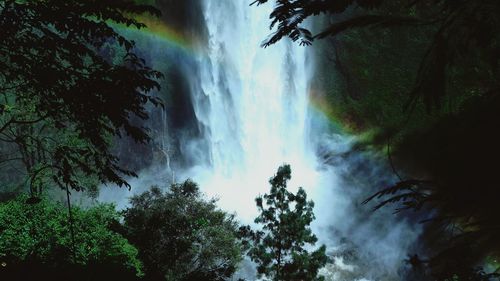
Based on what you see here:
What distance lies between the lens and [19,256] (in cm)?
1014

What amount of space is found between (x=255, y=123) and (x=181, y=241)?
1707 centimetres

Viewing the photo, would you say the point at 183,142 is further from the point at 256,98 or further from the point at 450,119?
the point at 450,119

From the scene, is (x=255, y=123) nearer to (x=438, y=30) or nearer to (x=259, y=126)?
(x=259, y=126)

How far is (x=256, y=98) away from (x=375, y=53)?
29.1ft

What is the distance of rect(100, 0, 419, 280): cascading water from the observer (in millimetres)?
27391

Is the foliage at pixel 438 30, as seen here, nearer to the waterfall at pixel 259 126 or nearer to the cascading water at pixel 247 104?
the waterfall at pixel 259 126

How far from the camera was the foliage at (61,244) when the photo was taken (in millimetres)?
9793

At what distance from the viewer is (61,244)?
34.1ft

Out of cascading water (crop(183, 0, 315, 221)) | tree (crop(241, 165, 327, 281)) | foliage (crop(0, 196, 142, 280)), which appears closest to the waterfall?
cascading water (crop(183, 0, 315, 221))

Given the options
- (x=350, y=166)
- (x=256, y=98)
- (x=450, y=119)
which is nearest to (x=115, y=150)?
(x=256, y=98)

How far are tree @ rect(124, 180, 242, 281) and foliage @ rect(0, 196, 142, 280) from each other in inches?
71.9

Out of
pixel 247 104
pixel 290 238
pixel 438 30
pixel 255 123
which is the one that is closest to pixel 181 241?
pixel 290 238

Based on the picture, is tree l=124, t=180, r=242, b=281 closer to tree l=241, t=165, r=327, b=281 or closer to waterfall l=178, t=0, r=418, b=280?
tree l=241, t=165, r=327, b=281

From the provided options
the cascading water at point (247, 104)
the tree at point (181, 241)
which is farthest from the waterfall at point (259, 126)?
the tree at point (181, 241)
